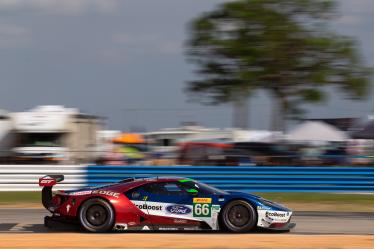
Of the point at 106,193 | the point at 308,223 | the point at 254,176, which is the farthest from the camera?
the point at 254,176

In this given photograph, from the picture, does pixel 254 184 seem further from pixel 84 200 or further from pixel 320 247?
pixel 320 247

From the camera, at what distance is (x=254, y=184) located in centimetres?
1933

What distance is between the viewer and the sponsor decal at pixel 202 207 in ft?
35.4

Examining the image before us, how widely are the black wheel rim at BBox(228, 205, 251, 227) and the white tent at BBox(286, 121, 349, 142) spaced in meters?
11.1

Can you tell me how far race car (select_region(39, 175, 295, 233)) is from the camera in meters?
10.8

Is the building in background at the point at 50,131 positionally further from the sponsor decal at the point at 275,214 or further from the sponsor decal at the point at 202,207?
the sponsor decal at the point at 275,214

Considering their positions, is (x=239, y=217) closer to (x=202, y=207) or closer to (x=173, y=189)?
(x=202, y=207)

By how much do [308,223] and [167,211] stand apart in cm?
306

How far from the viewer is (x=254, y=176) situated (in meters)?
19.4

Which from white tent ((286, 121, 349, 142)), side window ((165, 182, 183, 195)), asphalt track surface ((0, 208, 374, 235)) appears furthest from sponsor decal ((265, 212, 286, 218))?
white tent ((286, 121, 349, 142))

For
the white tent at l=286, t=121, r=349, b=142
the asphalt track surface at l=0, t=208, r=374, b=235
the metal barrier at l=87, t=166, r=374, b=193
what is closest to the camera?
the asphalt track surface at l=0, t=208, r=374, b=235

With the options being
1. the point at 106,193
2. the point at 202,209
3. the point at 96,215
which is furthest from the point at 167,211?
the point at 96,215

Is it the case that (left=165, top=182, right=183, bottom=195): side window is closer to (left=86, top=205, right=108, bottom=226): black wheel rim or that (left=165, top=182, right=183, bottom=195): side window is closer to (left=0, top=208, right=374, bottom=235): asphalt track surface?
(left=86, top=205, right=108, bottom=226): black wheel rim

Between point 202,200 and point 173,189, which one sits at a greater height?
point 173,189
